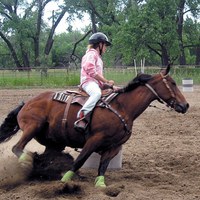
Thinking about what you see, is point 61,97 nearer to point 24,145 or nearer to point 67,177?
point 24,145

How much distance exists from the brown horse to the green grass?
78.3 ft

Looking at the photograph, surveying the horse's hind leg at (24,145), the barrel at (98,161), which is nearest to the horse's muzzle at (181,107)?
the barrel at (98,161)

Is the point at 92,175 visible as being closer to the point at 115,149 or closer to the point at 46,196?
the point at 115,149

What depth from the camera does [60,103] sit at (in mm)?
6832

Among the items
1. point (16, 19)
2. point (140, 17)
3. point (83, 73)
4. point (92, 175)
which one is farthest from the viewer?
point (16, 19)

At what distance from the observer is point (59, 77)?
32.7 metres

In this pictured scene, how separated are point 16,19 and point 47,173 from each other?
4831 cm

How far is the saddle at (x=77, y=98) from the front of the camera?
6617 millimetres

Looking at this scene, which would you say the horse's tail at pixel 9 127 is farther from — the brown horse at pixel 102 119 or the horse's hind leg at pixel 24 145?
the horse's hind leg at pixel 24 145

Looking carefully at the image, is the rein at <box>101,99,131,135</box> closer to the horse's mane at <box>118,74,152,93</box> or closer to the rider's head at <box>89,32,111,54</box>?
the horse's mane at <box>118,74,152,93</box>

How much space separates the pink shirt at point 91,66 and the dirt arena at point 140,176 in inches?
59.5

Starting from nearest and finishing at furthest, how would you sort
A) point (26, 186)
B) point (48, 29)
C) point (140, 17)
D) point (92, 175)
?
point (26, 186) → point (92, 175) → point (140, 17) → point (48, 29)

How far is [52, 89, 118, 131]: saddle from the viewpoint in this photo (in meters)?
6.62

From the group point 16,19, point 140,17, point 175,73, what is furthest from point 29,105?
point 16,19
